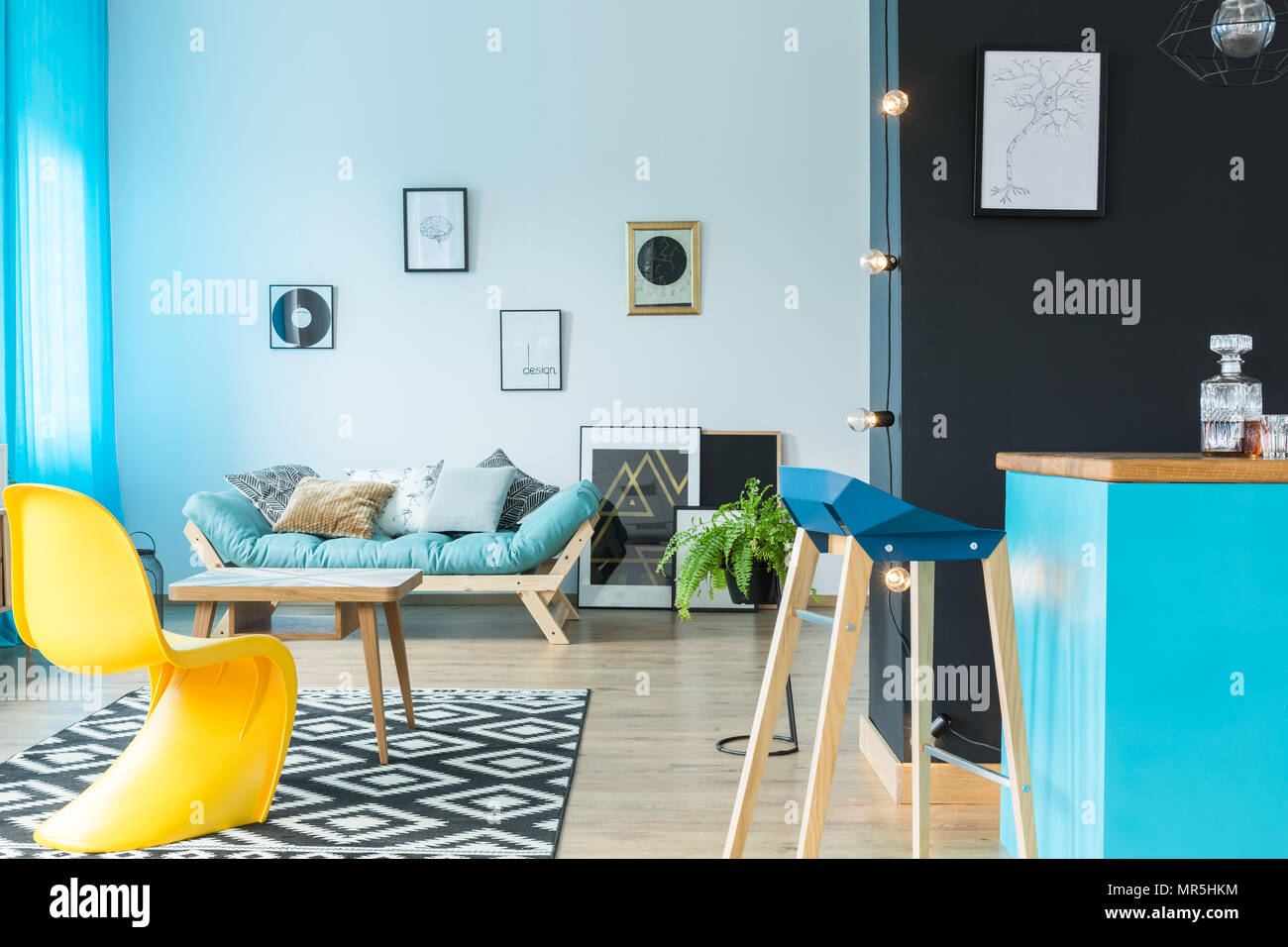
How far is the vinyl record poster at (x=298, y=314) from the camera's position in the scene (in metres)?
5.70

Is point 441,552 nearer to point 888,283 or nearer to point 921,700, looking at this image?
point 888,283

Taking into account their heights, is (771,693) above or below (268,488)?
below

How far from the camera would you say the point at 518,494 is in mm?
5348

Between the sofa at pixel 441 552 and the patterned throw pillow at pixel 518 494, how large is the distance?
38cm

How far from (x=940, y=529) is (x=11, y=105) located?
15.7 feet

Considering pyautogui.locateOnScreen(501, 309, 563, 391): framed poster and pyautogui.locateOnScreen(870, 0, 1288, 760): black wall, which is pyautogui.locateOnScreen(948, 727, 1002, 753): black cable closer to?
pyautogui.locateOnScreen(870, 0, 1288, 760): black wall

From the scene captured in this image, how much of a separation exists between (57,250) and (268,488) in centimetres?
155

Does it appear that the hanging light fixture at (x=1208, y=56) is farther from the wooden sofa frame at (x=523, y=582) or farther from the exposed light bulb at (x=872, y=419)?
the wooden sofa frame at (x=523, y=582)

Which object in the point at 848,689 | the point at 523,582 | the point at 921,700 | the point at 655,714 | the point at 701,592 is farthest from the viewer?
the point at 701,592

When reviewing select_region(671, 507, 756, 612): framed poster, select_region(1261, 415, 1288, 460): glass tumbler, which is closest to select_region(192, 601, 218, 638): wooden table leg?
select_region(671, 507, 756, 612): framed poster

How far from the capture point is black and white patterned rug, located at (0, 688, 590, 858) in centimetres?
224

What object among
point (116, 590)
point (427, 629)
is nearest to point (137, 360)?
point (427, 629)

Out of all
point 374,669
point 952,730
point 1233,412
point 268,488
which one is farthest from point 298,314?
point 1233,412
